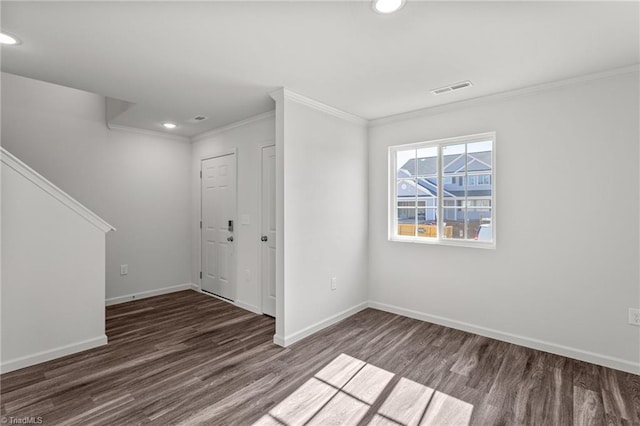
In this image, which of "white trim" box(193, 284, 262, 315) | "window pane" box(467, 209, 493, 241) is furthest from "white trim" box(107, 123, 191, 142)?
"window pane" box(467, 209, 493, 241)

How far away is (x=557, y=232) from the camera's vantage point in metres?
2.90

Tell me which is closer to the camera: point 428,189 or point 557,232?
point 557,232

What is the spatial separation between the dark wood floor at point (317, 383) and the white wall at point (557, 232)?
0.82ft

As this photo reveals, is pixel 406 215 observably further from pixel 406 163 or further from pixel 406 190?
pixel 406 163

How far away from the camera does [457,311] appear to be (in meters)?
3.50

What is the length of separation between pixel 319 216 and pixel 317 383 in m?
1.70

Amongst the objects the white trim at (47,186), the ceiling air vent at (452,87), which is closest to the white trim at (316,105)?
the ceiling air vent at (452,87)

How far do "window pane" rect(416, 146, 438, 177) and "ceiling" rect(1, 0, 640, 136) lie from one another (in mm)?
716

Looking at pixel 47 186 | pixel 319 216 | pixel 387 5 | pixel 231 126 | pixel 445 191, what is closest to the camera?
pixel 387 5

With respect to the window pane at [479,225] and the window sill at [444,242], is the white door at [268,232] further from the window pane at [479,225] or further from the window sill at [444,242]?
the window pane at [479,225]

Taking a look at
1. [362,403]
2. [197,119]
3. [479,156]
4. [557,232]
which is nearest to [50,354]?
[362,403]

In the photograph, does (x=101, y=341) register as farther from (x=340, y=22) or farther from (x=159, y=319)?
(x=340, y=22)

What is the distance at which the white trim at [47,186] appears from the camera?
8.42 ft

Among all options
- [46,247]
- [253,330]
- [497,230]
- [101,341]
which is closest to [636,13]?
[497,230]
